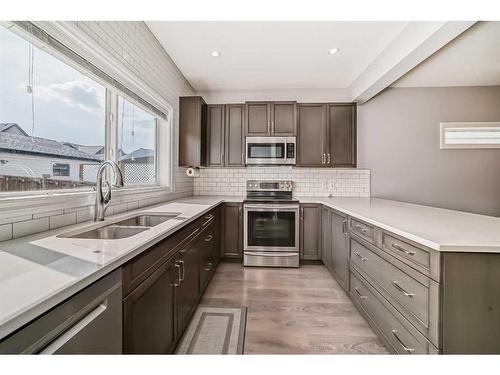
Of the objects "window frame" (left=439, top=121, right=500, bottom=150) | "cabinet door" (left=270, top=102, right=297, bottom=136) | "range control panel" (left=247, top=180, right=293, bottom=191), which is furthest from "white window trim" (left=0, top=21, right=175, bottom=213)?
"window frame" (left=439, top=121, right=500, bottom=150)

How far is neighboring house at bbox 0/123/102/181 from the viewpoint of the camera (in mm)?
1200

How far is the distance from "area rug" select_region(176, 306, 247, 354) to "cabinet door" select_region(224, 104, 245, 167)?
2.11 meters

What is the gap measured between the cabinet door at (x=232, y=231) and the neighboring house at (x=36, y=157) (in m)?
A: 1.97

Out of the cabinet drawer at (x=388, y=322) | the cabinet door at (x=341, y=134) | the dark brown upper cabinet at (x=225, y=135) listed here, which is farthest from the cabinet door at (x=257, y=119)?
the cabinet drawer at (x=388, y=322)

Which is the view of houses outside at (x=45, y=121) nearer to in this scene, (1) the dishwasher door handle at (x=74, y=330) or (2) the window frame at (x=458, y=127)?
(1) the dishwasher door handle at (x=74, y=330)

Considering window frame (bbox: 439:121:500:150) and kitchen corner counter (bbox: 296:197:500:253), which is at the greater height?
window frame (bbox: 439:121:500:150)

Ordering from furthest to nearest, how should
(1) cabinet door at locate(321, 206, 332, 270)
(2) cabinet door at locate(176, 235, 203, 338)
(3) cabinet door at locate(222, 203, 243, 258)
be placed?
(3) cabinet door at locate(222, 203, 243, 258) < (1) cabinet door at locate(321, 206, 332, 270) < (2) cabinet door at locate(176, 235, 203, 338)

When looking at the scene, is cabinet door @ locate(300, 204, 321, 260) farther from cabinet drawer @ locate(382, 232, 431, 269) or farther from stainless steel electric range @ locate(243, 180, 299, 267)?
cabinet drawer @ locate(382, 232, 431, 269)

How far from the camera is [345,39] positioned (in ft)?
8.20

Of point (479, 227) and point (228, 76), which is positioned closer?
point (479, 227)

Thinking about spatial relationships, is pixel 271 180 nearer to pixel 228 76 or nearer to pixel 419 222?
pixel 228 76

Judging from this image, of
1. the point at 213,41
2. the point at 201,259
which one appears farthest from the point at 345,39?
the point at 201,259

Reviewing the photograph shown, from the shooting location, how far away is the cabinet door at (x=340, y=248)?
8.08ft
